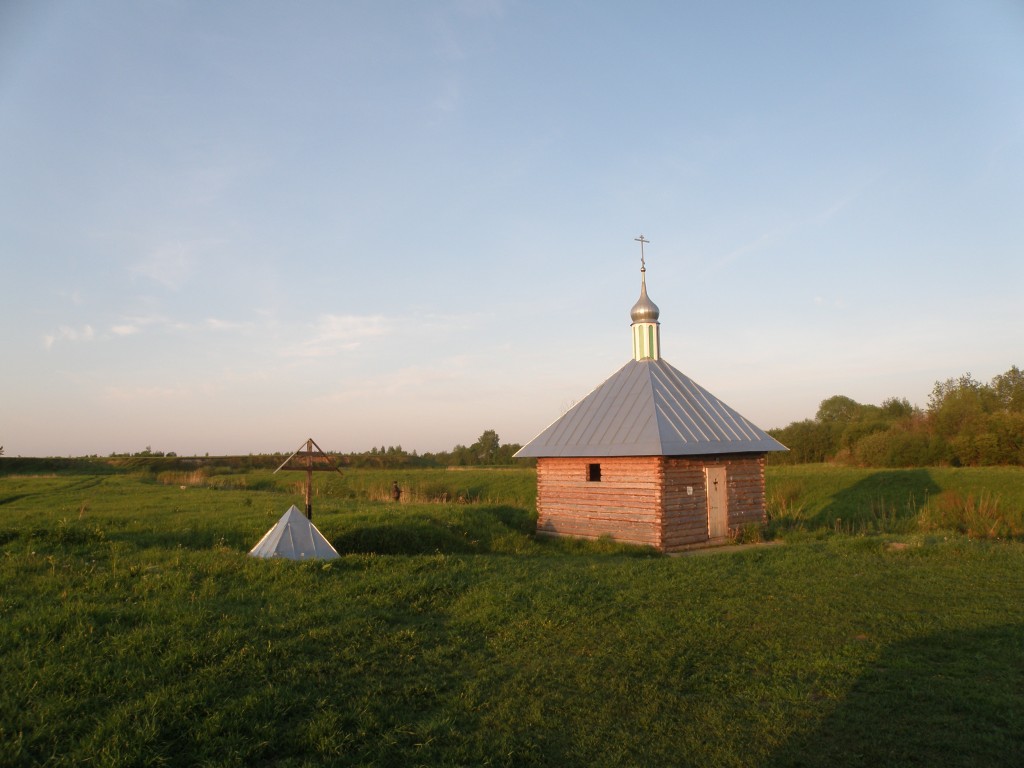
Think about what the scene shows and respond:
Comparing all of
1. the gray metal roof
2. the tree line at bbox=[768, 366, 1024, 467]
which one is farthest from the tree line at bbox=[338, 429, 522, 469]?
the gray metal roof

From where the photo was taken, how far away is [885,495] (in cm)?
3569

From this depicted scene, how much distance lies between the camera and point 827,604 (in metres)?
9.95

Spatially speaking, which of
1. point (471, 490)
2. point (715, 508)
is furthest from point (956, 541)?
point (471, 490)

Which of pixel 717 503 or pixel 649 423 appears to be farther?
pixel 717 503

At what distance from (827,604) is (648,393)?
997 centimetres

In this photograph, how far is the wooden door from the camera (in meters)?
18.4

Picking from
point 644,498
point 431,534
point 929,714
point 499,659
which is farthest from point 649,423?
point 929,714

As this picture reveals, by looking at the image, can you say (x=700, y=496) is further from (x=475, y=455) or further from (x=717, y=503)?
(x=475, y=455)

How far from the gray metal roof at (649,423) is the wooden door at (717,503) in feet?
2.31

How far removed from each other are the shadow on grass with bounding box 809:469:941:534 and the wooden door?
1057 centimetres

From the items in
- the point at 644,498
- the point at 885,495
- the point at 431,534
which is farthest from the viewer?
the point at 885,495

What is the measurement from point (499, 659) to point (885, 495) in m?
34.5

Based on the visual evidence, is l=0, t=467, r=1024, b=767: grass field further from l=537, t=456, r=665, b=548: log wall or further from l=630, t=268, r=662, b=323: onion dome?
l=630, t=268, r=662, b=323: onion dome

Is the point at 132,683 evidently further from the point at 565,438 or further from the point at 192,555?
the point at 565,438
